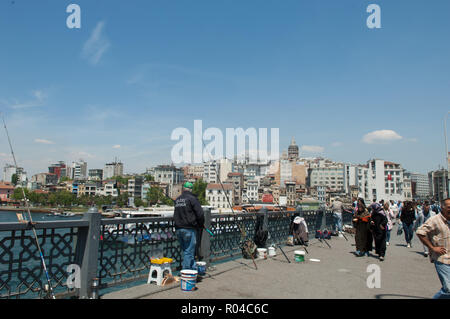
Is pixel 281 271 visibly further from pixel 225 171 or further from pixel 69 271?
pixel 225 171

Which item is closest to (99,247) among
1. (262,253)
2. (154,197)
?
(262,253)

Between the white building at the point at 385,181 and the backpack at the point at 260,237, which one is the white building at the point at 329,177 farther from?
the backpack at the point at 260,237

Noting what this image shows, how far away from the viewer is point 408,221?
442 inches

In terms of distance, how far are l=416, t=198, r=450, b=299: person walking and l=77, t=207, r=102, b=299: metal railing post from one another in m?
4.46

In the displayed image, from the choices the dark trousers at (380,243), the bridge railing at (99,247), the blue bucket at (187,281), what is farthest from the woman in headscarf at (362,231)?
the blue bucket at (187,281)

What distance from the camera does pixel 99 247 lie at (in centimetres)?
489

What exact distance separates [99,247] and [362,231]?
24.8 feet

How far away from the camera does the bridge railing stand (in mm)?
3959

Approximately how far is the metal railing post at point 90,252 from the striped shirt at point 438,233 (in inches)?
175

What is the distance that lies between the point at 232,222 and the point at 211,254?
1188 mm

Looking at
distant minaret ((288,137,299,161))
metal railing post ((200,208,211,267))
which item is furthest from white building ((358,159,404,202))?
metal railing post ((200,208,211,267))

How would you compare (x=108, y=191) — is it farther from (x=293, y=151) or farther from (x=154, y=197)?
(x=293, y=151)

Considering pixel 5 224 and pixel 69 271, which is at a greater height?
pixel 5 224
